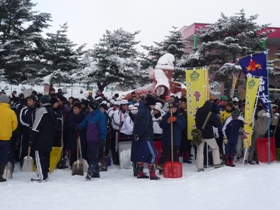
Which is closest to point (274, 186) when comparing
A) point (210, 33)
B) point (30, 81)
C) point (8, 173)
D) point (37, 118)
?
point (37, 118)

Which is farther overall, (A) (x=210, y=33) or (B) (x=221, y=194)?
(A) (x=210, y=33)

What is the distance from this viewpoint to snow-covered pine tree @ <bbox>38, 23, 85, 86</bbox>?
23172mm

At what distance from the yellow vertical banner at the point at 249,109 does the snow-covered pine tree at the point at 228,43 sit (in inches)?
489

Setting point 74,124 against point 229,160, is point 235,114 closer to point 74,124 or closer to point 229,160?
point 229,160

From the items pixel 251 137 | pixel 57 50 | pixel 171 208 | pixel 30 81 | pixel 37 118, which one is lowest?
pixel 171 208

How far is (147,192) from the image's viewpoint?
6375mm

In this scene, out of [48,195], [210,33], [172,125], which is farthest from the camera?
[210,33]

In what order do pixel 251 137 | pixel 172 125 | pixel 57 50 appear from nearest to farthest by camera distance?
pixel 172 125 → pixel 251 137 → pixel 57 50

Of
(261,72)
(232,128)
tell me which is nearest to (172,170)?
(232,128)

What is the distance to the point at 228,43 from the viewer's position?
70.6ft

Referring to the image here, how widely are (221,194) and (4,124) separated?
14.7 ft

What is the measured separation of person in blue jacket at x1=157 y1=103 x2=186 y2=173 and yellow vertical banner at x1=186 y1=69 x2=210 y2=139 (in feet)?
3.78

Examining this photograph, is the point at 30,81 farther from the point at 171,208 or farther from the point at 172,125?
the point at 171,208

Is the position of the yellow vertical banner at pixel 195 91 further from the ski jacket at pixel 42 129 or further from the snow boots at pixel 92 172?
the ski jacket at pixel 42 129
